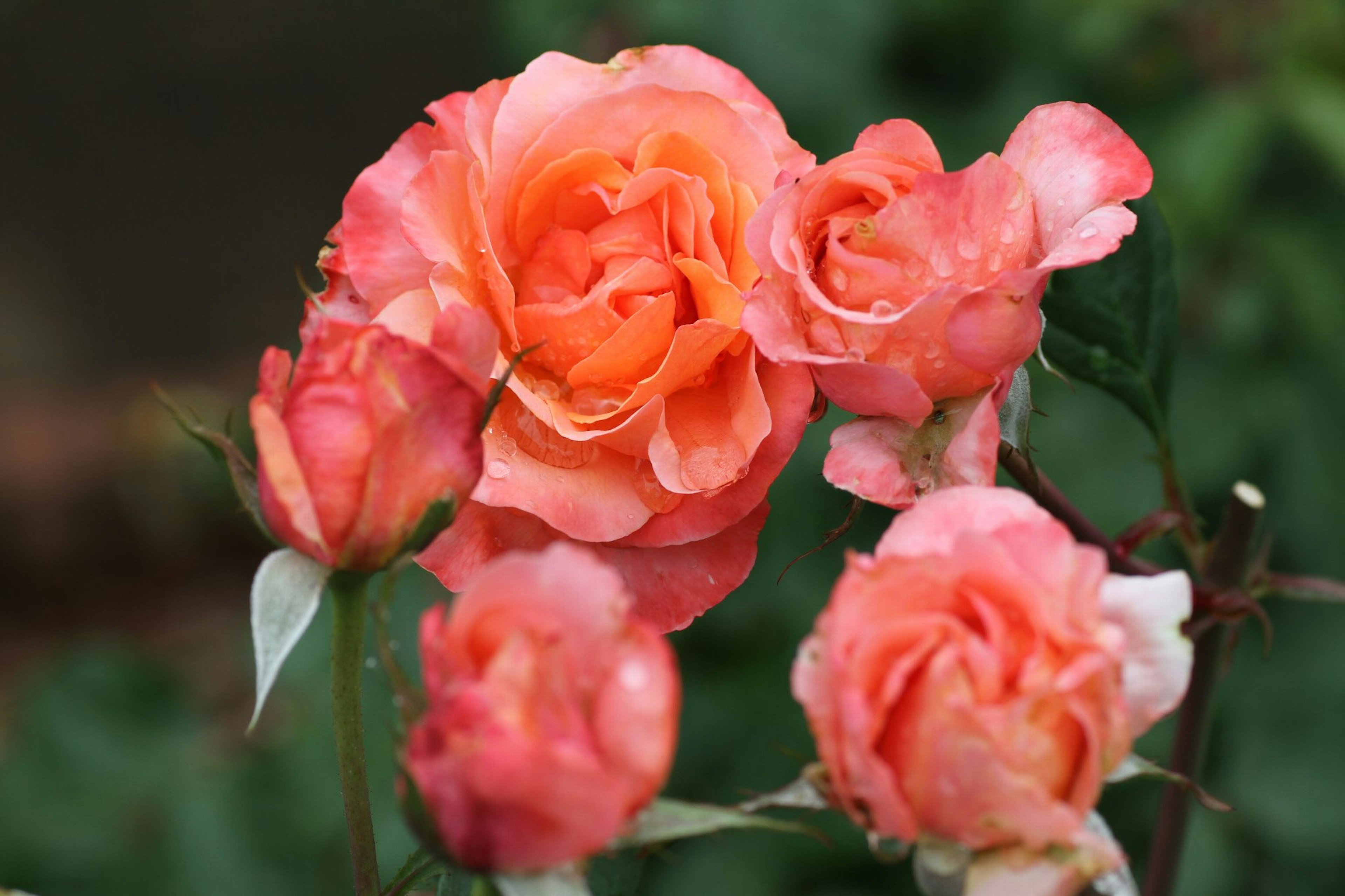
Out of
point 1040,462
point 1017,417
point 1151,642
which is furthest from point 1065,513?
point 1040,462

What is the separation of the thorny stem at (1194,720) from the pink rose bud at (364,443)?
46cm

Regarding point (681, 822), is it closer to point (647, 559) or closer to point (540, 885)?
point (540, 885)

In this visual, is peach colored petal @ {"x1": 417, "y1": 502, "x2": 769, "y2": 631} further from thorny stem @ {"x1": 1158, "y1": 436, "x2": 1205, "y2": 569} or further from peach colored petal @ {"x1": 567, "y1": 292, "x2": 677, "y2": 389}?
thorny stem @ {"x1": 1158, "y1": 436, "x2": 1205, "y2": 569}

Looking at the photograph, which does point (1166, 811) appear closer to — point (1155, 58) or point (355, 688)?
point (355, 688)

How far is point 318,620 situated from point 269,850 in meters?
0.26

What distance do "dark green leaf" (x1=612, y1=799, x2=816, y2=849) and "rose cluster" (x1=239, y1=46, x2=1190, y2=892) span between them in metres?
0.03

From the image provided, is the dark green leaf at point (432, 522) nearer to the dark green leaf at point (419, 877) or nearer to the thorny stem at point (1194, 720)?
the dark green leaf at point (419, 877)

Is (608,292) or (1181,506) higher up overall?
(608,292)

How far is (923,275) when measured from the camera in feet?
2.05

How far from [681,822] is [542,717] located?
0.09 m

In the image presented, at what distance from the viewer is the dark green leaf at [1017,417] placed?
2.10ft

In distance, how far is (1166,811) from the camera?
2.68ft

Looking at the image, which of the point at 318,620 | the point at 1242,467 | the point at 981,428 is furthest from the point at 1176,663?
the point at 318,620

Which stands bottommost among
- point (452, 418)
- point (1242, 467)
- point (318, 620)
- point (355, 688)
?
point (318, 620)
